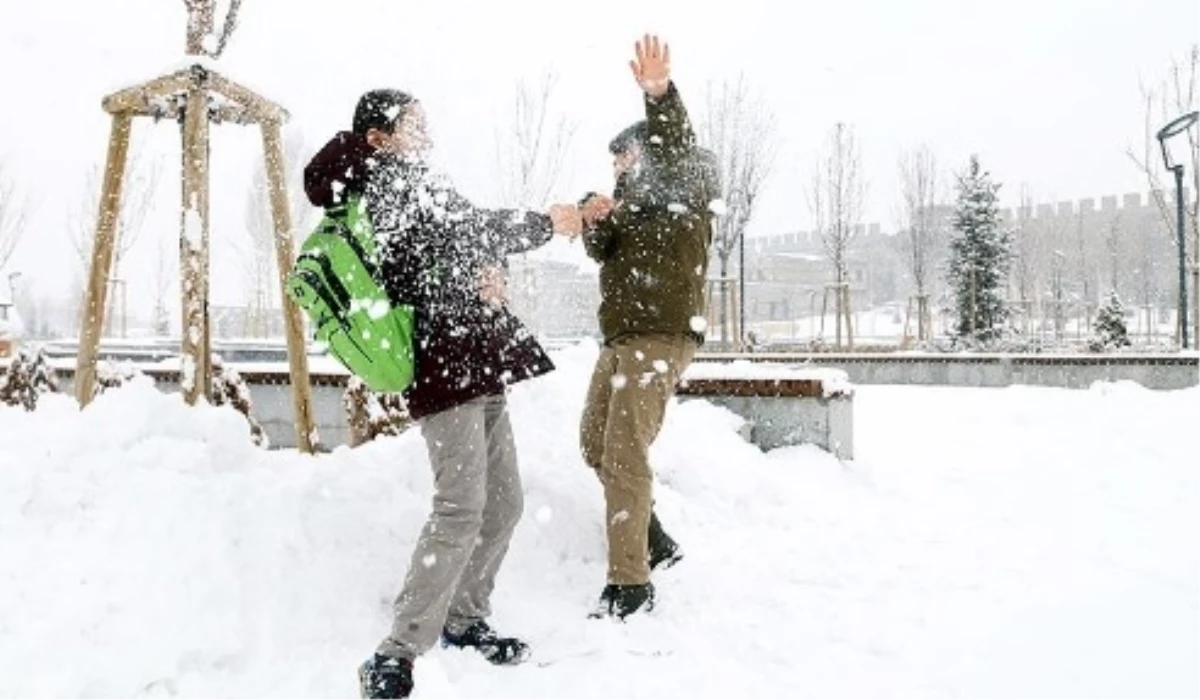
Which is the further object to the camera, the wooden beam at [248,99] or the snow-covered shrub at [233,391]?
the snow-covered shrub at [233,391]

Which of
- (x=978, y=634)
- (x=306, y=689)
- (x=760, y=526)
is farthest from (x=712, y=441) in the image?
(x=306, y=689)

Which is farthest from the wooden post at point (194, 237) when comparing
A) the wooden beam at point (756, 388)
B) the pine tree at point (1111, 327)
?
the pine tree at point (1111, 327)

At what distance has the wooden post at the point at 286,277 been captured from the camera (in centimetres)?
459

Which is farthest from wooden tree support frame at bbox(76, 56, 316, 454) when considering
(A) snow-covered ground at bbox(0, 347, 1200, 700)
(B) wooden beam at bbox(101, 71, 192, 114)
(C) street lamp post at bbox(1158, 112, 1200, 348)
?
(C) street lamp post at bbox(1158, 112, 1200, 348)

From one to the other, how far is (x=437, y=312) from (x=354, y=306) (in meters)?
0.26

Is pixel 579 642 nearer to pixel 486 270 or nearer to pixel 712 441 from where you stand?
pixel 486 270

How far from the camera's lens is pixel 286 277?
4.60 metres

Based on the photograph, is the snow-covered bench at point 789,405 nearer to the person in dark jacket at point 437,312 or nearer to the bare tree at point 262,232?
the person in dark jacket at point 437,312

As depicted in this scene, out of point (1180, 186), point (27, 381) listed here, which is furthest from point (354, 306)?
point (1180, 186)

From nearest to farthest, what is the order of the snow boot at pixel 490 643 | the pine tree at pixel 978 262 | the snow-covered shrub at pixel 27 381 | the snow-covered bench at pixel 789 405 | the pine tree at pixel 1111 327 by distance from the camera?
1. the snow boot at pixel 490 643
2. the snow-covered bench at pixel 789 405
3. the snow-covered shrub at pixel 27 381
4. the pine tree at pixel 1111 327
5. the pine tree at pixel 978 262

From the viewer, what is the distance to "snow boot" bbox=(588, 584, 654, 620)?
3252 mm

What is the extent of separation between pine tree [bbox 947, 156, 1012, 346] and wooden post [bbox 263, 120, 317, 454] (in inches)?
892

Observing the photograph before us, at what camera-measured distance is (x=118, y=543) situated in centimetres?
304

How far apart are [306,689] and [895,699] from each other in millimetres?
1735
